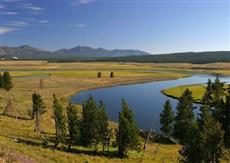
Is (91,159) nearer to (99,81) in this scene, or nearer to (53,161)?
(53,161)

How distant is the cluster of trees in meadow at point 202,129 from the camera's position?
122ft

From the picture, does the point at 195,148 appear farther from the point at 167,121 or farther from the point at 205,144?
the point at 167,121

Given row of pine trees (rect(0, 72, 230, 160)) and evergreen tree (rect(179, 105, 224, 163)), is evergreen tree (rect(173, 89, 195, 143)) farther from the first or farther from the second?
evergreen tree (rect(179, 105, 224, 163))

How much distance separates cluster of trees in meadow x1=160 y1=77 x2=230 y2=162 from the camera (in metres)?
37.2

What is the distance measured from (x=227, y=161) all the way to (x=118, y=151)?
1551 centimetres

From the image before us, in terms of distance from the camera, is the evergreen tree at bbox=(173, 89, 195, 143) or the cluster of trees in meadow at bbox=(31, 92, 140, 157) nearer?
the cluster of trees in meadow at bbox=(31, 92, 140, 157)

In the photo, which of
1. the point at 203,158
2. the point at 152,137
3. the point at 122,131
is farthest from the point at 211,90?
the point at 203,158

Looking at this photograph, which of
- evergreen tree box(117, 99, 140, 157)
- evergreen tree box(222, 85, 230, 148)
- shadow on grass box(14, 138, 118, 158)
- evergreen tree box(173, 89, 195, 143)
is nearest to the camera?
shadow on grass box(14, 138, 118, 158)

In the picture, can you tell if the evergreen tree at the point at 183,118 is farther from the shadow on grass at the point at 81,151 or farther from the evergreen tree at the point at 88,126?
the evergreen tree at the point at 88,126

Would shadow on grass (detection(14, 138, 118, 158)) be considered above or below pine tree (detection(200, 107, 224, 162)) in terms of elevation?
below

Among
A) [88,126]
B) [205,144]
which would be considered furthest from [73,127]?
[205,144]

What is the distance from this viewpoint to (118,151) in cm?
4994

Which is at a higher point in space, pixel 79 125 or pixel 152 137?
pixel 79 125

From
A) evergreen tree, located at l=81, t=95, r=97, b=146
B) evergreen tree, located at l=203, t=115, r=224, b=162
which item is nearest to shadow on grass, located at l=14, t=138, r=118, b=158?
evergreen tree, located at l=81, t=95, r=97, b=146
